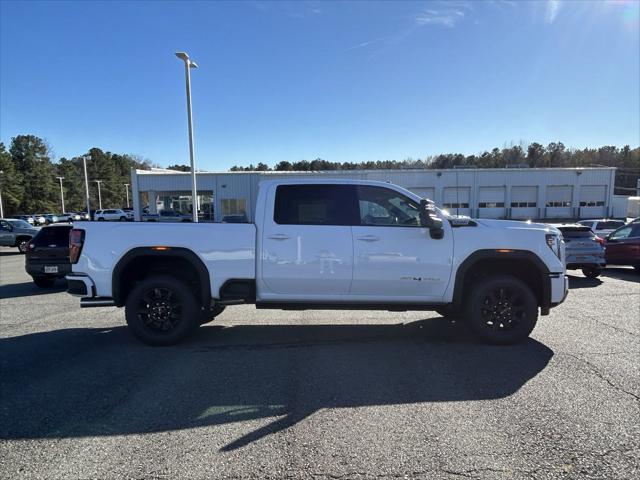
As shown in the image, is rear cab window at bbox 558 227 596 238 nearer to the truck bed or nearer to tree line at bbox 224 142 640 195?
the truck bed

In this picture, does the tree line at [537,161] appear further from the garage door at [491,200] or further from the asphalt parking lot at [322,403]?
the asphalt parking lot at [322,403]

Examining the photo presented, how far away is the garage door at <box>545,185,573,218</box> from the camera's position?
46781 millimetres

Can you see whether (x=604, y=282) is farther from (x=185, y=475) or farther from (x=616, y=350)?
(x=185, y=475)

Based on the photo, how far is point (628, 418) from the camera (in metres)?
3.29

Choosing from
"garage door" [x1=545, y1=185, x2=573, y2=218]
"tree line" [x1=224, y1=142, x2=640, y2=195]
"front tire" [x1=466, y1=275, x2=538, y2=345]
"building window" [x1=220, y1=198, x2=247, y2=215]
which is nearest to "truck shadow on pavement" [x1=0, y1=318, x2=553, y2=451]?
"front tire" [x1=466, y1=275, x2=538, y2=345]

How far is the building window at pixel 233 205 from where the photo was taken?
145ft

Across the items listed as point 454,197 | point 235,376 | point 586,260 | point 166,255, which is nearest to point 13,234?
point 166,255

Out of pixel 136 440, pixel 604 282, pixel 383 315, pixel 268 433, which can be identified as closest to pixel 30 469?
pixel 136 440

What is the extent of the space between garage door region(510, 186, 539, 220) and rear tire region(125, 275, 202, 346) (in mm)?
48406

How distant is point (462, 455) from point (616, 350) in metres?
3.50

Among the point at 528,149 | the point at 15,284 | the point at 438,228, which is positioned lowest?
the point at 15,284

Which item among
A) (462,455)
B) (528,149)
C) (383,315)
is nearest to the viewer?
(462,455)

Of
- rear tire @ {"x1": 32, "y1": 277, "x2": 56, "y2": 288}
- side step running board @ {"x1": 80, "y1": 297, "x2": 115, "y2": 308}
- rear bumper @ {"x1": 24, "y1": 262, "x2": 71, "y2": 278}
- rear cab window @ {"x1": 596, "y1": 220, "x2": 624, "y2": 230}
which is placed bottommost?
rear tire @ {"x1": 32, "y1": 277, "x2": 56, "y2": 288}

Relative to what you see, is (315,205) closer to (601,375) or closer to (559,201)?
(601,375)
